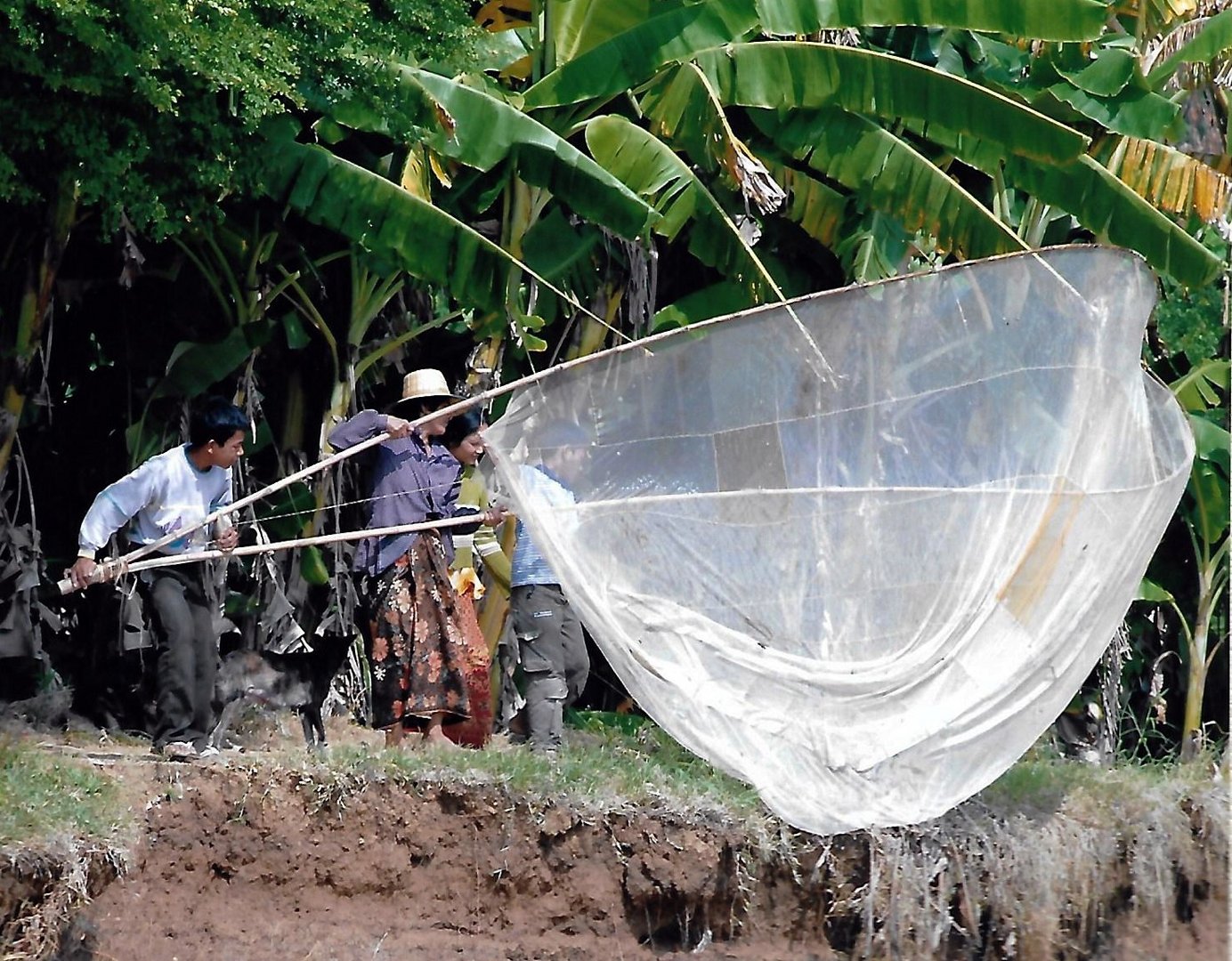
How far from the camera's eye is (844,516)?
6617 mm

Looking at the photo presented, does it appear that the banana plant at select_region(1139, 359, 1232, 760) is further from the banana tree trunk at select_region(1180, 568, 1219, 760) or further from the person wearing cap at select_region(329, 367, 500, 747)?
the person wearing cap at select_region(329, 367, 500, 747)

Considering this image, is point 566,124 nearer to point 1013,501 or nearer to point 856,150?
point 856,150

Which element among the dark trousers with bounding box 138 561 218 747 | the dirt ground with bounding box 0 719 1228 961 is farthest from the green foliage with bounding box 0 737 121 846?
the dark trousers with bounding box 138 561 218 747

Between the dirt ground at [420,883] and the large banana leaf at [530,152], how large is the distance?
2402 millimetres

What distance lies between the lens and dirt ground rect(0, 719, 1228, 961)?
22.8 feet

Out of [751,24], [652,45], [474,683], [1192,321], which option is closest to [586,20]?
[652,45]

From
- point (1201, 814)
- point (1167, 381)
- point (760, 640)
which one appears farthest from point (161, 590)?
point (1167, 381)

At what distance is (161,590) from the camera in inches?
281

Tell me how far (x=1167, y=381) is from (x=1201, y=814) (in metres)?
2.95

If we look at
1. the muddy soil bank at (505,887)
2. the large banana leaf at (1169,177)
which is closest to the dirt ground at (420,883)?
the muddy soil bank at (505,887)

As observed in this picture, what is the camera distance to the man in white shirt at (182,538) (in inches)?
271

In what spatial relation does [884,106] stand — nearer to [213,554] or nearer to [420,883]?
[213,554]

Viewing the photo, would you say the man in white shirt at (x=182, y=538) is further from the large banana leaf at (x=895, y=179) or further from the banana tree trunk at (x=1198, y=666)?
the banana tree trunk at (x=1198, y=666)

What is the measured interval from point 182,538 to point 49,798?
3.87 feet
